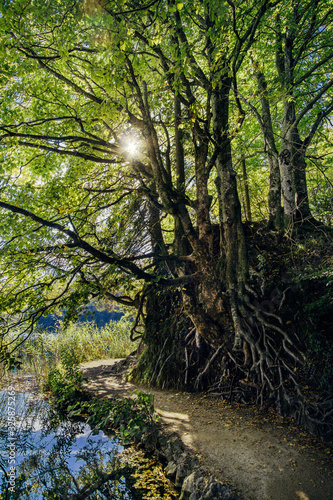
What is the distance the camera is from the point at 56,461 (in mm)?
4633

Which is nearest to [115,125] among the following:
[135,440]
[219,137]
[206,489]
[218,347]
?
[219,137]

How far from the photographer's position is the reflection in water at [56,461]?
378 cm

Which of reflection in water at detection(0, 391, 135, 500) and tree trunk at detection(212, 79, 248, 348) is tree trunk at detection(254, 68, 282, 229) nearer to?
tree trunk at detection(212, 79, 248, 348)

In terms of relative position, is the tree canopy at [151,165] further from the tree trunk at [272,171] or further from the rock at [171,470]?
the rock at [171,470]

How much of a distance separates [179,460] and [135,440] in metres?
1.25

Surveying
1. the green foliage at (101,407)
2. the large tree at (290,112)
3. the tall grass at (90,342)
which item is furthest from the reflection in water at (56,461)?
the large tree at (290,112)

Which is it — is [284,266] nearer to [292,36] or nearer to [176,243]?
[176,243]

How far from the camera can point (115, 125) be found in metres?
6.84

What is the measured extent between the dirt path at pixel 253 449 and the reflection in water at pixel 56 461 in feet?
3.34

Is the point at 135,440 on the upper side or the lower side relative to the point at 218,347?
lower

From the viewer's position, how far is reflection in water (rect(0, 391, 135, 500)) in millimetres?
3781

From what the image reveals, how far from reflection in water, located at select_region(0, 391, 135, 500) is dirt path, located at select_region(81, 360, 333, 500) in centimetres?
102

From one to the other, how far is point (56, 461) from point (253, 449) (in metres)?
3.04

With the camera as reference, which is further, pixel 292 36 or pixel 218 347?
pixel 292 36
